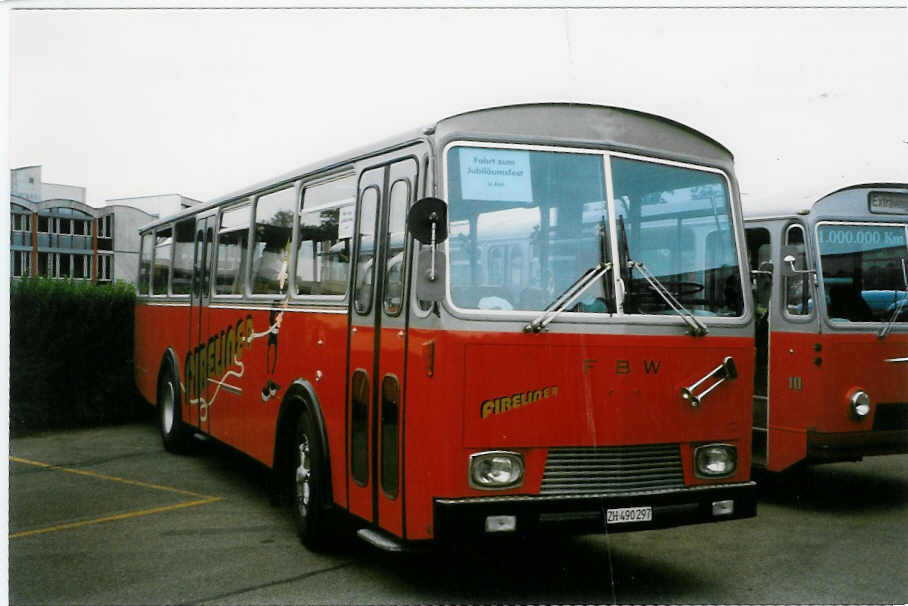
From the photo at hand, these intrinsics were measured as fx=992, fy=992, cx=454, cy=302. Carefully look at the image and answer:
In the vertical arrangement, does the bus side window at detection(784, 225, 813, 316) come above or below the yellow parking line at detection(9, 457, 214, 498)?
above

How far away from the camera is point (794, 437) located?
8.75m

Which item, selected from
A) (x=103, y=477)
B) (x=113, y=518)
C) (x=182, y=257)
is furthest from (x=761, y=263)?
(x=103, y=477)

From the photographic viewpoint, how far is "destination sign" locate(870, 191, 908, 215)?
8938 millimetres

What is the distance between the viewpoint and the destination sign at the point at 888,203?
29.3 ft

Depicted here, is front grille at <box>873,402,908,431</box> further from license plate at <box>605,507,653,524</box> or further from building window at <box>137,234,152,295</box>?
building window at <box>137,234,152,295</box>

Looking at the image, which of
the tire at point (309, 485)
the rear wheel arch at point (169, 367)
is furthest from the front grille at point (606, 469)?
the rear wheel arch at point (169, 367)

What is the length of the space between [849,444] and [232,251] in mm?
5959

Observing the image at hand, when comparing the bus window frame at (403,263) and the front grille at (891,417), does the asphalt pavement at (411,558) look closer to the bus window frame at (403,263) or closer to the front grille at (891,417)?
the front grille at (891,417)

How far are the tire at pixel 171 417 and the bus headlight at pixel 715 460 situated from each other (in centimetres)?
701

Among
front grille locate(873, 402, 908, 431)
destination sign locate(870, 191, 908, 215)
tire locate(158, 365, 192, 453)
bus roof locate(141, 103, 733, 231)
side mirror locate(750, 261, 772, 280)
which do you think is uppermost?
bus roof locate(141, 103, 733, 231)

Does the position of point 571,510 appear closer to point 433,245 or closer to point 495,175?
point 433,245

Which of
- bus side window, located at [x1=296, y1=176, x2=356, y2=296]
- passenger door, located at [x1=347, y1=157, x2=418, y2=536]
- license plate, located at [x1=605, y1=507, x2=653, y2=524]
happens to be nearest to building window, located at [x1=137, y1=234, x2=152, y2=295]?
bus side window, located at [x1=296, y1=176, x2=356, y2=296]

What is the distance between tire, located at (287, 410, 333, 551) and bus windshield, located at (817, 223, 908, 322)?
463 cm

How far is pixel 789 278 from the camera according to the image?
897 centimetres
